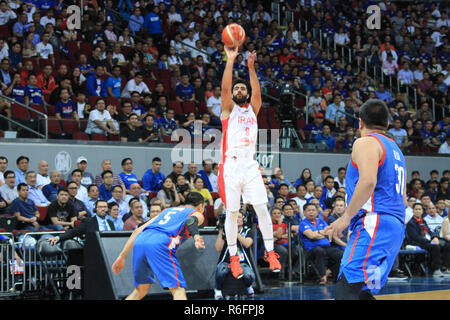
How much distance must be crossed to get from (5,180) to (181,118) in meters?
5.05

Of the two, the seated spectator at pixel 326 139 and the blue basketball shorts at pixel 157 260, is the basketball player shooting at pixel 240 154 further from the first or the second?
the seated spectator at pixel 326 139

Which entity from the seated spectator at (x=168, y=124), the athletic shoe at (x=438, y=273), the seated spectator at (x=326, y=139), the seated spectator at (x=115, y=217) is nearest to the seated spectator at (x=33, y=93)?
the seated spectator at (x=168, y=124)

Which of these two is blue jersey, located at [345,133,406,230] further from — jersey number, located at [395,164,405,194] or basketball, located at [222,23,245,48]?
basketball, located at [222,23,245,48]

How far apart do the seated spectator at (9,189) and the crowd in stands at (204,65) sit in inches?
80.0

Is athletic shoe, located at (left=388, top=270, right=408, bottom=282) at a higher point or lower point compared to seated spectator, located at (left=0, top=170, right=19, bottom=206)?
lower

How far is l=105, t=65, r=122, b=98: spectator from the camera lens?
16875 mm

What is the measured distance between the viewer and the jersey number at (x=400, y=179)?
5.31m

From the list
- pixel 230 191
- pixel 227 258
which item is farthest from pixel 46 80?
pixel 230 191

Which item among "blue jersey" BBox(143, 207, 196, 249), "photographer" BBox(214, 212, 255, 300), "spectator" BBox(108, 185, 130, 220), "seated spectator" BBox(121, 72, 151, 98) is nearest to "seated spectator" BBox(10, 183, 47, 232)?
"spectator" BBox(108, 185, 130, 220)

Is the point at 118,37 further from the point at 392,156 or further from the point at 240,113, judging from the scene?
the point at 392,156

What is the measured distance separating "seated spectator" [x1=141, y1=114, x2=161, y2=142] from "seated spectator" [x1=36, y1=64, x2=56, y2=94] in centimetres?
233

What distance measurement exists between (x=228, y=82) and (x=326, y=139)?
421 inches

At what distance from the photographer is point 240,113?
27.7 feet

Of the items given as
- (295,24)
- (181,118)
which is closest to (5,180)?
(181,118)
